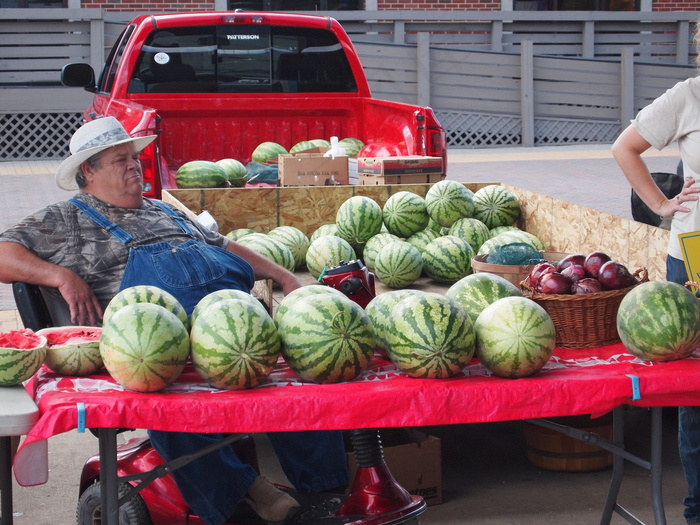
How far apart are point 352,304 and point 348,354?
0.61ft

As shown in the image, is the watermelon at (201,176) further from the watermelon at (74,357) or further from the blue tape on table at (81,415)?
the blue tape on table at (81,415)

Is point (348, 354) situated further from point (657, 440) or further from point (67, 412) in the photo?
point (657, 440)

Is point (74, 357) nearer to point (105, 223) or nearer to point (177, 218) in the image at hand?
point (105, 223)

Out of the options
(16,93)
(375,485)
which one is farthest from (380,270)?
(16,93)

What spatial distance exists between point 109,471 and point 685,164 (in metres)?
2.56

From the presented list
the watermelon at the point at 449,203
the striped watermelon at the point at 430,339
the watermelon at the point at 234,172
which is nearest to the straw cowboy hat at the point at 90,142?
the striped watermelon at the point at 430,339

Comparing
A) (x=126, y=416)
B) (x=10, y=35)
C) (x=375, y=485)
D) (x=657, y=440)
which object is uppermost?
(x=10, y=35)

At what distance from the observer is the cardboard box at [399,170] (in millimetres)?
6621

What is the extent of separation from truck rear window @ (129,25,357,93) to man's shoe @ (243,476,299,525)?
5.01 meters

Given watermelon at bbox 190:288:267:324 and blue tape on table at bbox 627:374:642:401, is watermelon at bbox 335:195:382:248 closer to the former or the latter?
watermelon at bbox 190:288:267:324

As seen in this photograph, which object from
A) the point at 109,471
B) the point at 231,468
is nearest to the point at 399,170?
the point at 231,468

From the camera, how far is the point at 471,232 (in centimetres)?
594

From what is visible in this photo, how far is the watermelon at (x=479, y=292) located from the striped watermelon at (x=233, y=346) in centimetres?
77

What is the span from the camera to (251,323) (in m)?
2.72
